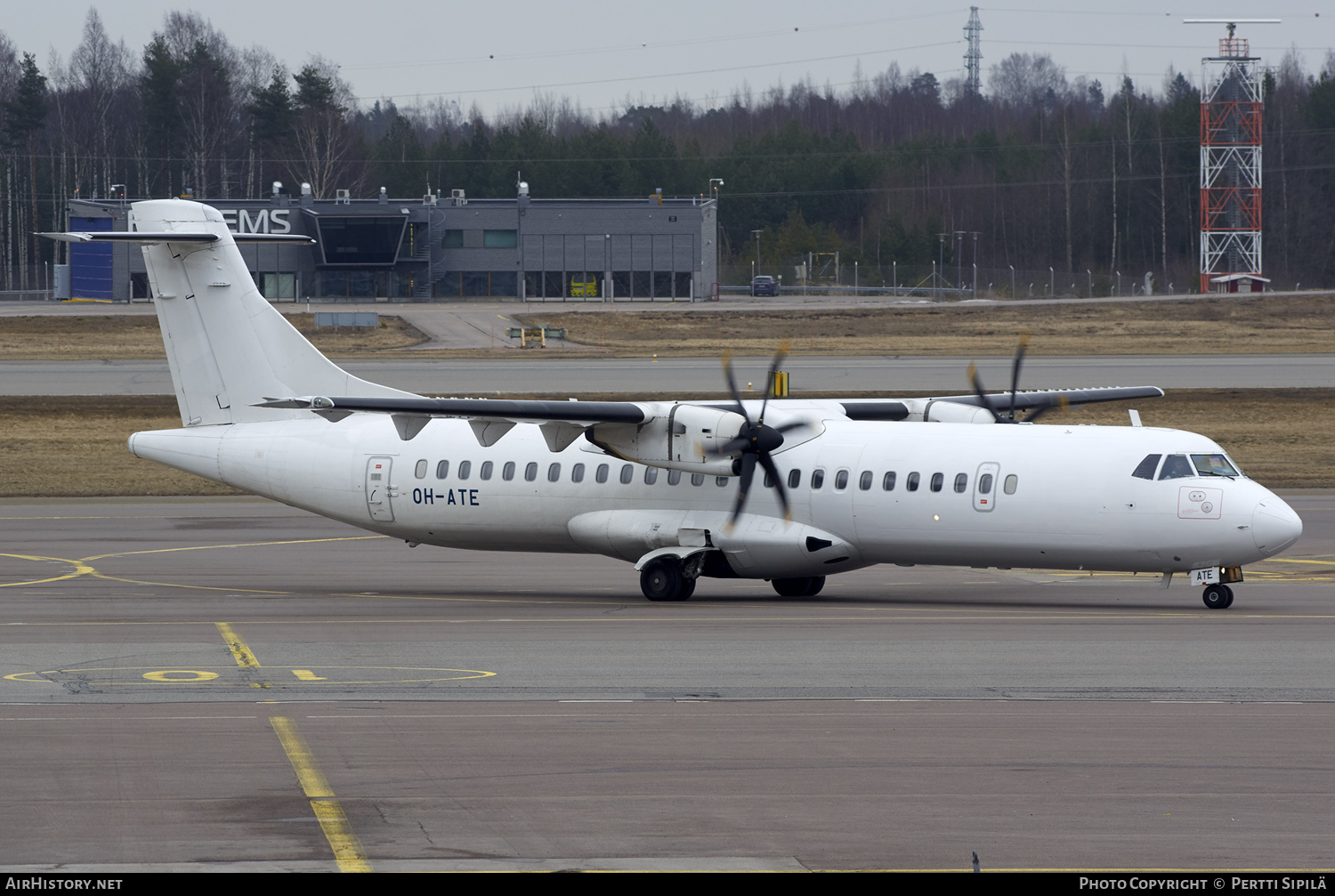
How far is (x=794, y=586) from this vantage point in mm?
24703

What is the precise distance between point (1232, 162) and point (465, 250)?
57.1 m

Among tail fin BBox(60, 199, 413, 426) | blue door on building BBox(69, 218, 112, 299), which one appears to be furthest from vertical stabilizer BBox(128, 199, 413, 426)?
blue door on building BBox(69, 218, 112, 299)

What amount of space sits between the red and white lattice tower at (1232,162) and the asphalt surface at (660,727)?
89.7m

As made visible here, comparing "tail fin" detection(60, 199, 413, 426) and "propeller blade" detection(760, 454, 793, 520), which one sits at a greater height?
"tail fin" detection(60, 199, 413, 426)

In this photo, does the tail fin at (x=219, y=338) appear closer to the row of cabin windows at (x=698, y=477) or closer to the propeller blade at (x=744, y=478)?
the row of cabin windows at (x=698, y=477)

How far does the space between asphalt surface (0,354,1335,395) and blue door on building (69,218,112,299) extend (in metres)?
35.6

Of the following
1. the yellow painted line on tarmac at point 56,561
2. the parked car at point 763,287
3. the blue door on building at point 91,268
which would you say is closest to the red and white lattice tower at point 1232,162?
the parked car at point 763,287

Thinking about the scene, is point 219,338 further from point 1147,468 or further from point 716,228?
point 716,228

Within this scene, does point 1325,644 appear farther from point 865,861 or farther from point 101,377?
point 101,377

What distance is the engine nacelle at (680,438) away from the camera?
915 inches

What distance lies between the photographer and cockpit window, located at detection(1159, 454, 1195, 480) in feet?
70.8

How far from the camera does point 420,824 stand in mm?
10578

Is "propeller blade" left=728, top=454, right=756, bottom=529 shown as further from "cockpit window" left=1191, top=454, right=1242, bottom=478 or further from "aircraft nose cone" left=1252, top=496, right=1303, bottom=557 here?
"aircraft nose cone" left=1252, top=496, right=1303, bottom=557
